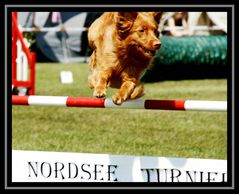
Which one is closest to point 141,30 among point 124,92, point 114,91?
point 124,92

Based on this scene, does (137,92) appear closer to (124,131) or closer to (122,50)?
(122,50)

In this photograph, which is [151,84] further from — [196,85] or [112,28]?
[112,28]

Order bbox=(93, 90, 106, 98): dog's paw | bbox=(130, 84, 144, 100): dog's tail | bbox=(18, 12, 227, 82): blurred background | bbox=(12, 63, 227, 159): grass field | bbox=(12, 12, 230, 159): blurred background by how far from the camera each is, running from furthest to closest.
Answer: bbox=(18, 12, 227, 82): blurred background, bbox=(12, 12, 230, 159): blurred background, bbox=(12, 63, 227, 159): grass field, bbox=(130, 84, 144, 100): dog's tail, bbox=(93, 90, 106, 98): dog's paw

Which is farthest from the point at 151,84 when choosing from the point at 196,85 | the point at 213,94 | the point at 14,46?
the point at 14,46

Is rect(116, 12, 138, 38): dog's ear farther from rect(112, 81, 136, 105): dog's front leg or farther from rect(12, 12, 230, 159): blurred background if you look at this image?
rect(12, 12, 230, 159): blurred background

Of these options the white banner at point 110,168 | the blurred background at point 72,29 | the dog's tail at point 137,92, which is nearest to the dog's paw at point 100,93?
the dog's tail at point 137,92

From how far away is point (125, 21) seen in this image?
346 cm

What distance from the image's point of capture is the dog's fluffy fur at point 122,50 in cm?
339

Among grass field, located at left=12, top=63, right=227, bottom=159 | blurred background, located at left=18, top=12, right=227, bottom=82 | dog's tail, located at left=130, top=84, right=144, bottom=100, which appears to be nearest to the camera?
dog's tail, located at left=130, top=84, right=144, bottom=100

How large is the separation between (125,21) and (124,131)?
104 inches

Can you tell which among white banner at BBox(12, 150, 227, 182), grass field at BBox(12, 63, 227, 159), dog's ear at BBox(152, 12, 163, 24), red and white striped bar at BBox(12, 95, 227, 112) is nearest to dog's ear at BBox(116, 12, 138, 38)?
dog's ear at BBox(152, 12, 163, 24)

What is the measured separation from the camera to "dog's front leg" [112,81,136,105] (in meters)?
3.45

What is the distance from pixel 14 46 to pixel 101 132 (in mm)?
2059

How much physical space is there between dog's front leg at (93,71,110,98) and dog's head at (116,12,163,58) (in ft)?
0.70
